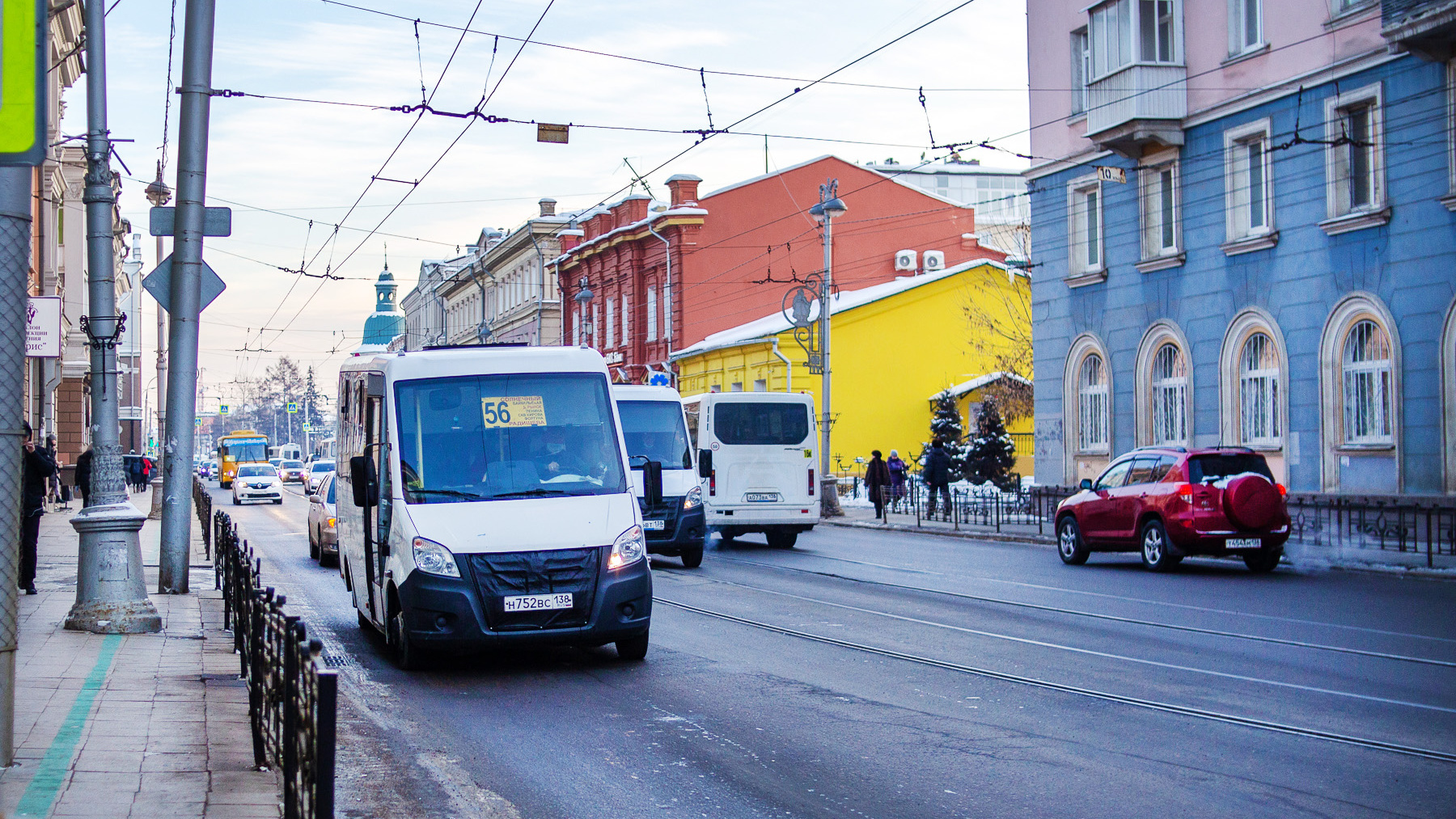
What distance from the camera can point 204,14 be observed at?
47.8 ft

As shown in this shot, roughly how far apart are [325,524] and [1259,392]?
642 inches

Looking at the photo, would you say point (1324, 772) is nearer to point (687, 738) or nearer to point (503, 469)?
point (687, 738)

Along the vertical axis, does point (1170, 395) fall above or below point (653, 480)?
above

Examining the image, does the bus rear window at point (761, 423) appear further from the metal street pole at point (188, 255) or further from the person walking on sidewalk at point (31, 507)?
the person walking on sidewalk at point (31, 507)

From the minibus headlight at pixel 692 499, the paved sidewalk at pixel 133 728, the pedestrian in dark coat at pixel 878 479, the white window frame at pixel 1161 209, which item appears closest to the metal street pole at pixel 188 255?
the paved sidewalk at pixel 133 728

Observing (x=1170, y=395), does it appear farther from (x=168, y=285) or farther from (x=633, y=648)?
(x=633, y=648)

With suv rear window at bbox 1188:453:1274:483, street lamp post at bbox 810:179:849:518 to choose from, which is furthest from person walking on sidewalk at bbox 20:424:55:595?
street lamp post at bbox 810:179:849:518

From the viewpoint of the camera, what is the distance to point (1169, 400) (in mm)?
28938

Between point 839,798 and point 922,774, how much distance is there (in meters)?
0.64

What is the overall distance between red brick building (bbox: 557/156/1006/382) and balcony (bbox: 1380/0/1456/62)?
31.0m

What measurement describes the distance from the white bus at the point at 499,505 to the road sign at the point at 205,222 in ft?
13.2

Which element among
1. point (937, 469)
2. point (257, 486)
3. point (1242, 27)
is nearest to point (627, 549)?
point (1242, 27)

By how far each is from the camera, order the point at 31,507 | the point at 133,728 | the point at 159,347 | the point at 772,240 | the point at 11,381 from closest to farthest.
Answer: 1. the point at 11,381
2. the point at 133,728
3. the point at 31,507
4. the point at 159,347
5. the point at 772,240

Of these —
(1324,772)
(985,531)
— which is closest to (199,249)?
(1324,772)
